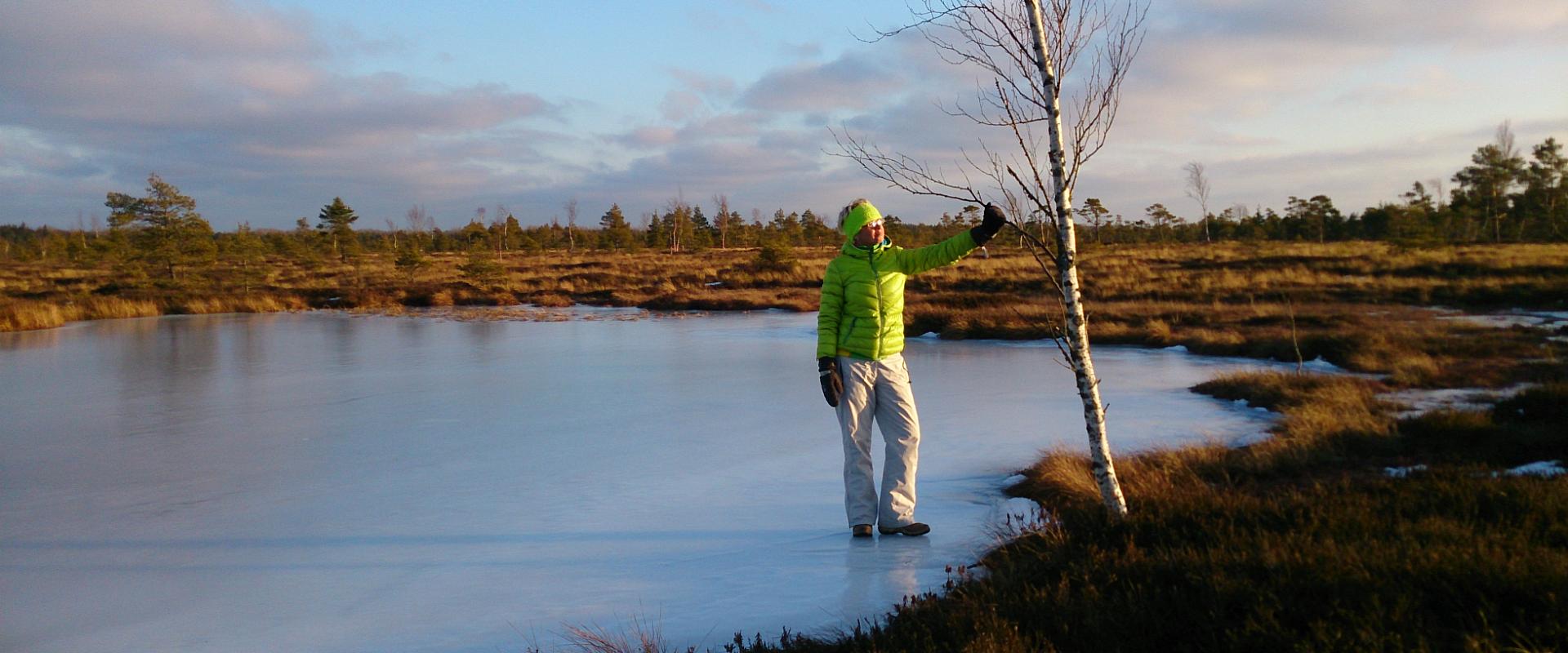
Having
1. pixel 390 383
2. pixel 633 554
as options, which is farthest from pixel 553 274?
pixel 633 554

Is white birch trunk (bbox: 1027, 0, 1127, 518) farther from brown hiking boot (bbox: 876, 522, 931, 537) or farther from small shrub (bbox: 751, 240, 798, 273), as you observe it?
small shrub (bbox: 751, 240, 798, 273)

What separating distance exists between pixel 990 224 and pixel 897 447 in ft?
4.01

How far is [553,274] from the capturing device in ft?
132

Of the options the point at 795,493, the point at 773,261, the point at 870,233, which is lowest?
the point at 795,493

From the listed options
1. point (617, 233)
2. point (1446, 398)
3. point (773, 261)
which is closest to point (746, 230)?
point (617, 233)

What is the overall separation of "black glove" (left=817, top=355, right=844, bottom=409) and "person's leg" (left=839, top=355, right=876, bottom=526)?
4 cm

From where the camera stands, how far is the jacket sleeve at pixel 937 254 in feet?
13.5

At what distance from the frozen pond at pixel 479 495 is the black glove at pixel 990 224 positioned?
1444 mm

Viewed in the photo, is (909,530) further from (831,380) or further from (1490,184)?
(1490,184)

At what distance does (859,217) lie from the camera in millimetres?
4496

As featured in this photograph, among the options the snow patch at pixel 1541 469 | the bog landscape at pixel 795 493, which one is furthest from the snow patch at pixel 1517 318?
the snow patch at pixel 1541 469

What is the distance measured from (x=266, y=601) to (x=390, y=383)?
7219 mm

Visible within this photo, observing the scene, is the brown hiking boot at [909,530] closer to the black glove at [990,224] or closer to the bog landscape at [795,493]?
the bog landscape at [795,493]

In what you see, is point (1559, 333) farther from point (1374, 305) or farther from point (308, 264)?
point (308, 264)
